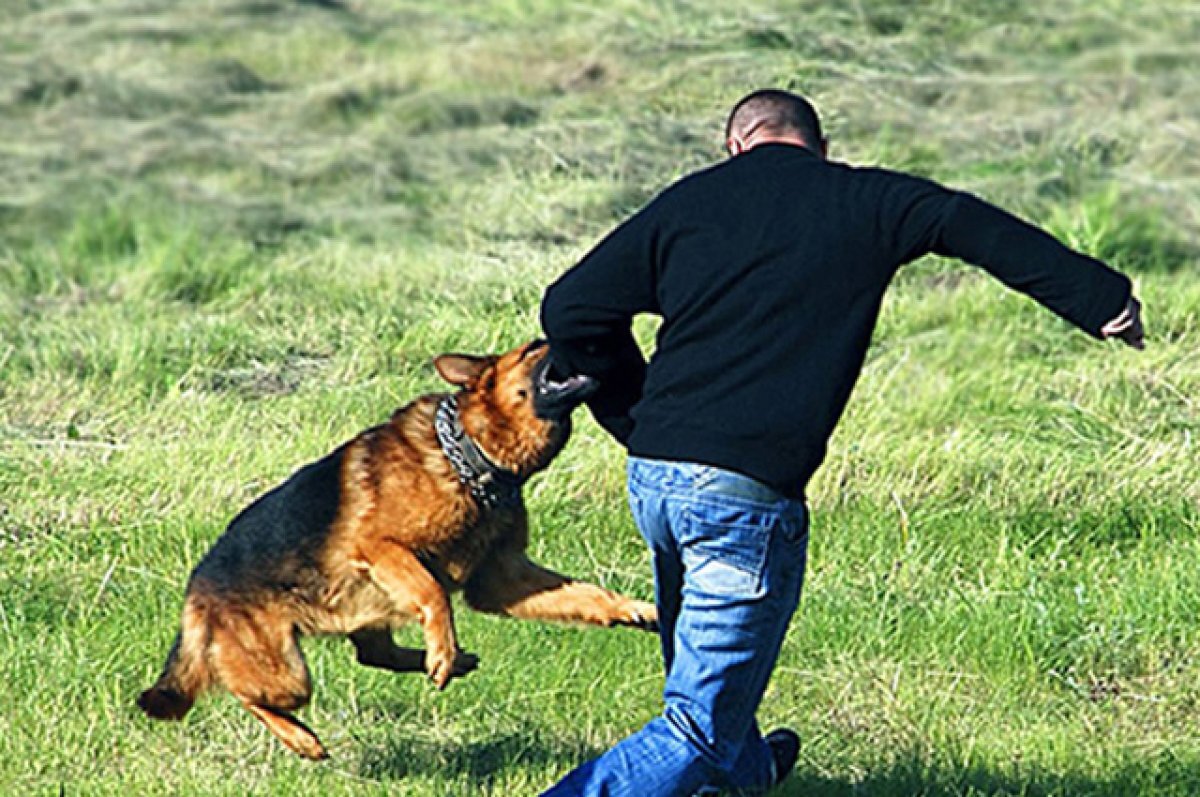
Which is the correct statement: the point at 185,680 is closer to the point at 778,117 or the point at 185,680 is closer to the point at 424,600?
the point at 424,600

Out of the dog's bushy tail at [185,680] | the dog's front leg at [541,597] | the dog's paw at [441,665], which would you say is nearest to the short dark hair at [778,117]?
the dog's front leg at [541,597]

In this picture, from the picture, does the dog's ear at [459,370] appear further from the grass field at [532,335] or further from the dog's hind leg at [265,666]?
the grass field at [532,335]

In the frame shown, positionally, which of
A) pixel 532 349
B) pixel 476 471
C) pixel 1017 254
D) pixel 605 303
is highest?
pixel 1017 254

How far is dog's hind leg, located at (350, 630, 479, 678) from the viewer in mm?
5070

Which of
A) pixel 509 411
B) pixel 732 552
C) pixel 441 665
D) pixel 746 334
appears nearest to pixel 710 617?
pixel 732 552

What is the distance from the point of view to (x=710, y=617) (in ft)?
12.6

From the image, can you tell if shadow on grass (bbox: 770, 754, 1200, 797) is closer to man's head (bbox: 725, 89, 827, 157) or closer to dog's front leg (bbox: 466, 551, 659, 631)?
dog's front leg (bbox: 466, 551, 659, 631)

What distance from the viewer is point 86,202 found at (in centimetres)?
1202

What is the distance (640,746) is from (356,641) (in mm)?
1382

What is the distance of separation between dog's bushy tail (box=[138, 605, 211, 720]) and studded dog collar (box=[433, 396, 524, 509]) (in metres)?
0.78

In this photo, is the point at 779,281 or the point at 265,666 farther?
the point at 265,666

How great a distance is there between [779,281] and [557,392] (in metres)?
0.79

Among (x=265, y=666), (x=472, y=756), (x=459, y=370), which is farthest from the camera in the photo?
(x=472, y=756)

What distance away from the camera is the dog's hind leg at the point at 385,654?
5.07 m
